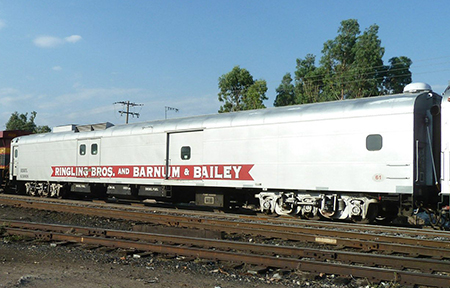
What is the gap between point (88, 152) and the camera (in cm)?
1909

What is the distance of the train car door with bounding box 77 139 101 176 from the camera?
1866 cm

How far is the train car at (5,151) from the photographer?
2570 cm

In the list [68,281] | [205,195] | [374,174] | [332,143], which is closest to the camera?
[68,281]

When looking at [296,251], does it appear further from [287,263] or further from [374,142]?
[374,142]

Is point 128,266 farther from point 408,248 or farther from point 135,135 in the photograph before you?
point 135,135

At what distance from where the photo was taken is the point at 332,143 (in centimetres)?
1177

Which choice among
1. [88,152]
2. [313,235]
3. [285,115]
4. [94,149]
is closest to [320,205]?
[285,115]

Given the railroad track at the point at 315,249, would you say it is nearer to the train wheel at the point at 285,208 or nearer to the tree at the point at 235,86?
the train wheel at the point at 285,208

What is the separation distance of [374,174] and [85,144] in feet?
44.1

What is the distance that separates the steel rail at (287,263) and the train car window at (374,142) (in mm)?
5378

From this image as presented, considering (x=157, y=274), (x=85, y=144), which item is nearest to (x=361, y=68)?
(x=85, y=144)

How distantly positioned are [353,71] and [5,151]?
3437 centimetres

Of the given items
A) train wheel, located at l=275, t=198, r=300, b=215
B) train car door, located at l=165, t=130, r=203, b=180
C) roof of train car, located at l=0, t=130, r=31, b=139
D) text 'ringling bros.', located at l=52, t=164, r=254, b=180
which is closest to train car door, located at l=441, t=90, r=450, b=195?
train wheel, located at l=275, t=198, r=300, b=215

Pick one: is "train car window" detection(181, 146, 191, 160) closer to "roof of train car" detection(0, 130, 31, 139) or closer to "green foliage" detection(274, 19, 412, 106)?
"roof of train car" detection(0, 130, 31, 139)
